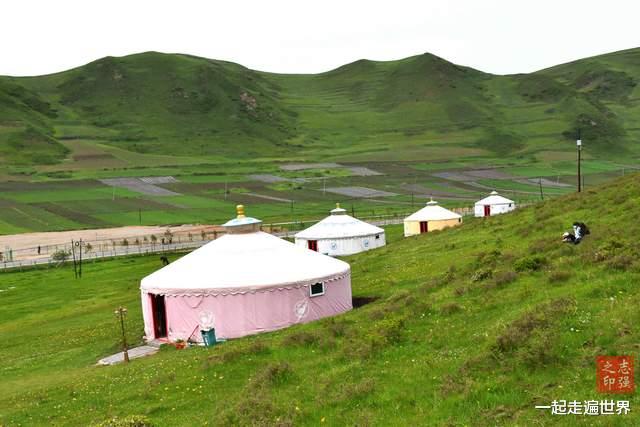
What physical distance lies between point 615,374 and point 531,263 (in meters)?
7.98

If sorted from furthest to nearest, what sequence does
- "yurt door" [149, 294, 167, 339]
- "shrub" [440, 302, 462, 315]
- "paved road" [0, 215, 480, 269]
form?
"paved road" [0, 215, 480, 269], "yurt door" [149, 294, 167, 339], "shrub" [440, 302, 462, 315]

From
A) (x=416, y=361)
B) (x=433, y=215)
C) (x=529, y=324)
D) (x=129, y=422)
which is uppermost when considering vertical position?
(x=433, y=215)

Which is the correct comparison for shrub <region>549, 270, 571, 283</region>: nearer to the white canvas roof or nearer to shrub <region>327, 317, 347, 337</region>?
shrub <region>327, 317, 347, 337</region>

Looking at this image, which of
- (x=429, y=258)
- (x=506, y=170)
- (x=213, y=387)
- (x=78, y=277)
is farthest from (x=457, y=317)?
(x=506, y=170)

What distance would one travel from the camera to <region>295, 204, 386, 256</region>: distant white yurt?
49.3 meters

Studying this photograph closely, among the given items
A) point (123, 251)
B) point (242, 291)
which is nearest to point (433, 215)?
point (123, 251)

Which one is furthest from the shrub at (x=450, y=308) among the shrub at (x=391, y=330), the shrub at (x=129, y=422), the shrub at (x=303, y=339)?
the shrub at (x=129, y=422)

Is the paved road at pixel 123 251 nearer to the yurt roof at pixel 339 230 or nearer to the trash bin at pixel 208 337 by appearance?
the yurt roof at pixel 339 230

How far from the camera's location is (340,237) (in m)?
49.1

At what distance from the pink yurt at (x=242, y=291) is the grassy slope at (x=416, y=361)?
2.10m

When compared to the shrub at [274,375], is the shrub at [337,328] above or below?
above

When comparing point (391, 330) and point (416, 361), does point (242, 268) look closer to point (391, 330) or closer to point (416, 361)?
point (391, 330)

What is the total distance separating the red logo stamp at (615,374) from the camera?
359 inches

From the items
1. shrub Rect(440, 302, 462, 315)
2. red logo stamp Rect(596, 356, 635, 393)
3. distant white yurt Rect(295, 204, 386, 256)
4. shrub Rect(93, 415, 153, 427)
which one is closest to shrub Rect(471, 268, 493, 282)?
shrub Rect(440, 302, 462, 315)
